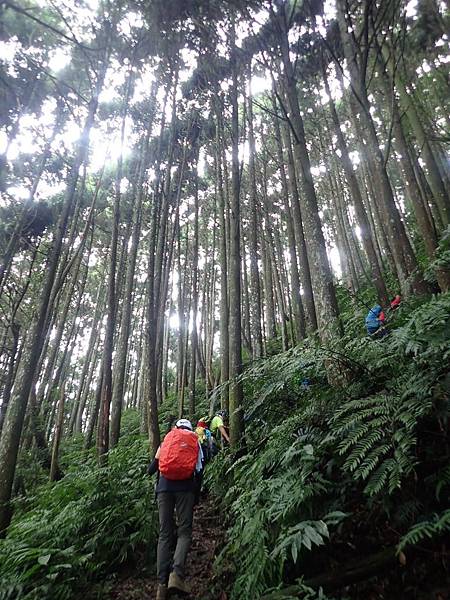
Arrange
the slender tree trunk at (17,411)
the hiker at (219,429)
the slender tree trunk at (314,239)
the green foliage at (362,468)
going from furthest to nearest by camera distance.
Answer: the hiker at (219,429), the slender tree trunk at (17,411), the slender tree trunk at (314,239), the green foliage at (362,468)

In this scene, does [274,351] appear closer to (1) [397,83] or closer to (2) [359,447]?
(1) [397,83]

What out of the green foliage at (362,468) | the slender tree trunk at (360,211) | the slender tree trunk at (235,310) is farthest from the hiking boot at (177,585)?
the slender tree trunk at (360,211)

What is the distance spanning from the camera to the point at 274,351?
12305mm

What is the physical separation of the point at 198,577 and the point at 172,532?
571mm

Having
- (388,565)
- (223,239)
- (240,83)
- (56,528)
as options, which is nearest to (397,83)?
(240,83)

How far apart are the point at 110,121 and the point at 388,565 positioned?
12628 millimetres

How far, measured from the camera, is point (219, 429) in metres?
6.26

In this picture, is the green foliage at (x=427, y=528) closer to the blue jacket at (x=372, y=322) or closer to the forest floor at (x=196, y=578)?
the forest floor at (x=196, y=578)

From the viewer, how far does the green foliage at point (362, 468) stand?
2.07m

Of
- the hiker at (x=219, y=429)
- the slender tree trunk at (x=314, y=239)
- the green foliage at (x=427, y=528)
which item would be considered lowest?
the green foliage at (x=427, y=528)

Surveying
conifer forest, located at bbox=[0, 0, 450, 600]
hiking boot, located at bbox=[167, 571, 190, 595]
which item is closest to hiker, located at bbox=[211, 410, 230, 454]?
conifer forest, located at bbox=[0, 0, 450, 600]

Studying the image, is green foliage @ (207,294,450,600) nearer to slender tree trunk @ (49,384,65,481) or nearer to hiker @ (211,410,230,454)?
hiker @ (211,410,230,454)

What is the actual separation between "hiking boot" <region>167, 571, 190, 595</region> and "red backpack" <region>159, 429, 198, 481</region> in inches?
32.5

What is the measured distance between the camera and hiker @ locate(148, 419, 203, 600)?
3.37m
